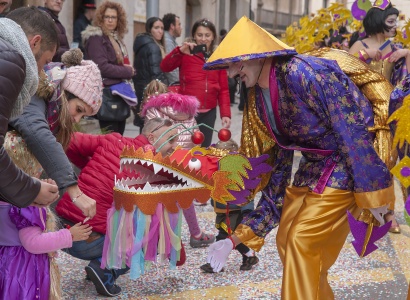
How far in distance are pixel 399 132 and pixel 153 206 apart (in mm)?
1227

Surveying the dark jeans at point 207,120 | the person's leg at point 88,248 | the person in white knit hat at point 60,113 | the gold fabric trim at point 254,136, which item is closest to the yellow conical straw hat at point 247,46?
the gold fabric trim at point 254,136

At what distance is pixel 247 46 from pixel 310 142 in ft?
1.65

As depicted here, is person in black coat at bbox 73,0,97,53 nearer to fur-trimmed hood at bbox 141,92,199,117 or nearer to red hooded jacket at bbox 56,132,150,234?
fur-trimmed hood at bbox 141,92,199,117

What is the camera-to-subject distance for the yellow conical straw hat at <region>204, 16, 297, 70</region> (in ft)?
9.29

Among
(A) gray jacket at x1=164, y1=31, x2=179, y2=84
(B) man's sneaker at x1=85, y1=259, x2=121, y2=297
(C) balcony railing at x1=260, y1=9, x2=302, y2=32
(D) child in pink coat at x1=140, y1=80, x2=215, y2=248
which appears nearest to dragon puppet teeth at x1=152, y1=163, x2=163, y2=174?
(B) man's sneaker at x1=85, y1=259, x2=121, y2=297

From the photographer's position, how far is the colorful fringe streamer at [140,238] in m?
3.24

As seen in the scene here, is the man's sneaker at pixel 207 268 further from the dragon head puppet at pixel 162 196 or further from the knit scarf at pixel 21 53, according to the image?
the knit scarf at pixel 21 53

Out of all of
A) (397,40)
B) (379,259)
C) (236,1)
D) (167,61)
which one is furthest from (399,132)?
(236,1)

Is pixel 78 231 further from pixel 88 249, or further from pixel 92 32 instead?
pixel 92 32

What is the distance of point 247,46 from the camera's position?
286 cm

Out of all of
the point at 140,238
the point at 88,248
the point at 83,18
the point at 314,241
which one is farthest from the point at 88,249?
the point at 83,18

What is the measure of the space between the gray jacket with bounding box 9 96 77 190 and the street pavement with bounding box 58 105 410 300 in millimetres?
1124

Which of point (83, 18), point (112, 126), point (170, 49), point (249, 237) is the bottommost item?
point (112, 126)

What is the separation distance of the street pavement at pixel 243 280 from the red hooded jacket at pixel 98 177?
454mm
